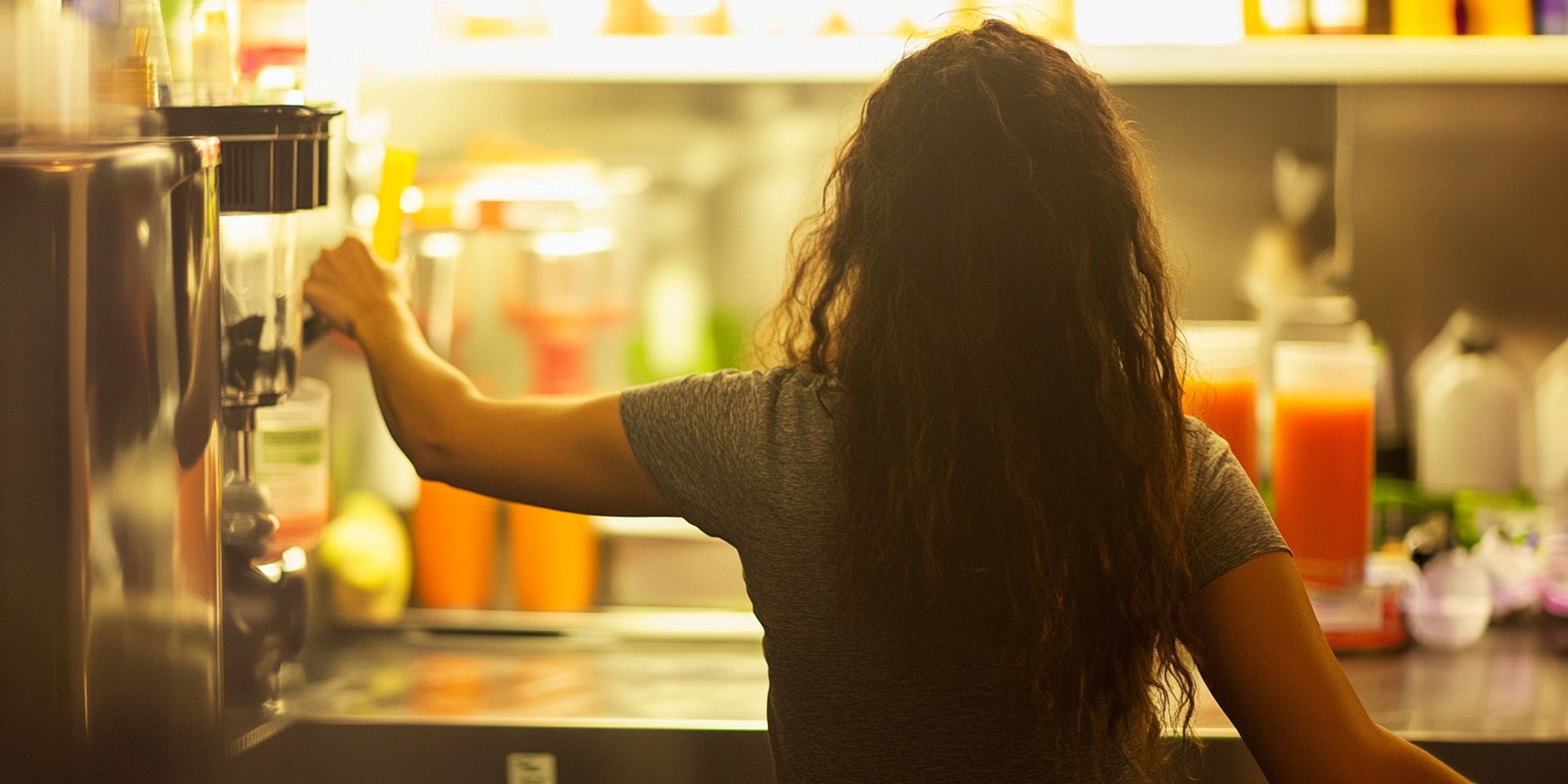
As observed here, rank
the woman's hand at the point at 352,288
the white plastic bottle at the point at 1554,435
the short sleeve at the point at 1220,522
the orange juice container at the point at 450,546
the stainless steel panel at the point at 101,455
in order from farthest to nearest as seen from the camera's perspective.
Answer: the white plastic bottle at the point at 1554,435 < the orange juice container at the point at 450,546 < the woman's hand at the point at 352,288 < the short sleeve at the point at 1220,522 < the stainless steel panel at the point at 101,455

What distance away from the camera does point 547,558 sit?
5.08 ft

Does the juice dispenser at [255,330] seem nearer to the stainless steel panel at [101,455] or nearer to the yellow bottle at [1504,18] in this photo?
the stainless steel panel at [101,455]

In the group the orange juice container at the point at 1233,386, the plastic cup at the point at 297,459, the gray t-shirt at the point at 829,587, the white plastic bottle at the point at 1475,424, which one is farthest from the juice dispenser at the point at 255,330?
the white plastic bottle at the point at 1475,424

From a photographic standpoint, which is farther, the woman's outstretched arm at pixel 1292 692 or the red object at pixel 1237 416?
the red object at pixel 1237 416

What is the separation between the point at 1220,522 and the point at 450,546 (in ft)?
3.31

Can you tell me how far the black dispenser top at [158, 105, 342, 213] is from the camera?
920mm

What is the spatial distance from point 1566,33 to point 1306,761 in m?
1.24

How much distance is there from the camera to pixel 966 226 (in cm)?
77

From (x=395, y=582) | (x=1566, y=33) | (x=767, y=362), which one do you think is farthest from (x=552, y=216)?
(x=1566, y=33)

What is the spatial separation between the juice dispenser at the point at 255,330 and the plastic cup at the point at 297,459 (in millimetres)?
116

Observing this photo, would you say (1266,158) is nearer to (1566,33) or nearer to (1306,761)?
(1566,33)

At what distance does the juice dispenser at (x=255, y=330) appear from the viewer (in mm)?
938

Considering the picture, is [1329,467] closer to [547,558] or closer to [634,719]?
[634,719]

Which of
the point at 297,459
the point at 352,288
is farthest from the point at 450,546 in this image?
the point at 352,288
